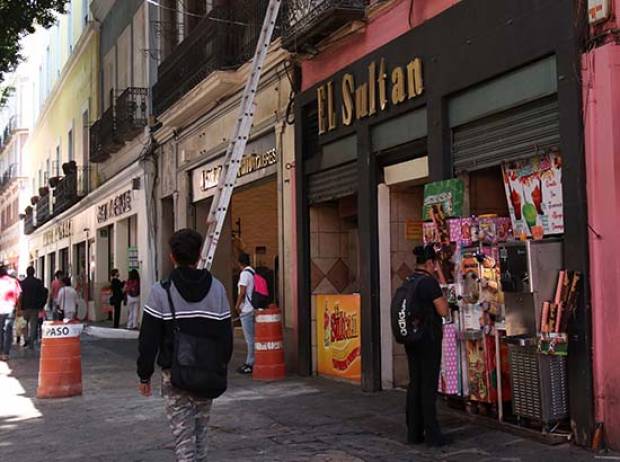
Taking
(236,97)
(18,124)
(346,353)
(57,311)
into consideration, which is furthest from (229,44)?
(18,124)

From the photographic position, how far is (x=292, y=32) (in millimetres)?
11031

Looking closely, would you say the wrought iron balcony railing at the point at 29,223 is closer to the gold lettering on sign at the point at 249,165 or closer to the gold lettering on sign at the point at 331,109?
the gold lettering on sign at the point at 249,165

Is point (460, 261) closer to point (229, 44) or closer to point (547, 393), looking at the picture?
point (547, 393)

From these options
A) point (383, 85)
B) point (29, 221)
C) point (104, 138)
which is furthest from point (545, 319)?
point (29, 221)

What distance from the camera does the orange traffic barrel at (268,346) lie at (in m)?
11.1

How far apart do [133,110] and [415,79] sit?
1326 cm

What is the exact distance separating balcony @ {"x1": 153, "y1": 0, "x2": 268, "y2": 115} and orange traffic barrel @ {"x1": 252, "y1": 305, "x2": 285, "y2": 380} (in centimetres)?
483

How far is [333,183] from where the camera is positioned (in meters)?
10.9

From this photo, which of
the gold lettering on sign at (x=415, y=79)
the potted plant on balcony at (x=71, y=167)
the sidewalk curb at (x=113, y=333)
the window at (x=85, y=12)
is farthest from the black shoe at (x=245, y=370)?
the window at (x=85, y=12)

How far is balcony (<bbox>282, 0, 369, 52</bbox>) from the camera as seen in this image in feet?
32.4

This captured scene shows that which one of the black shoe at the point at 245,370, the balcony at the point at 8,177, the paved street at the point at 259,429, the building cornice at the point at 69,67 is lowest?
the paved street at the point at 259,429

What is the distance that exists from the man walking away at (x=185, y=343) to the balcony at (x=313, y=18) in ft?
18.7

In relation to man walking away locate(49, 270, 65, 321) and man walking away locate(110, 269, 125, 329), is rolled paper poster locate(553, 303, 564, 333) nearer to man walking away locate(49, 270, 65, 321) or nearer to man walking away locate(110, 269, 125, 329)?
man walking away locate(49, 270, 65, 321)

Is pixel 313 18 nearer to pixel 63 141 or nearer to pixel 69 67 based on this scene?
pixel 69 67
